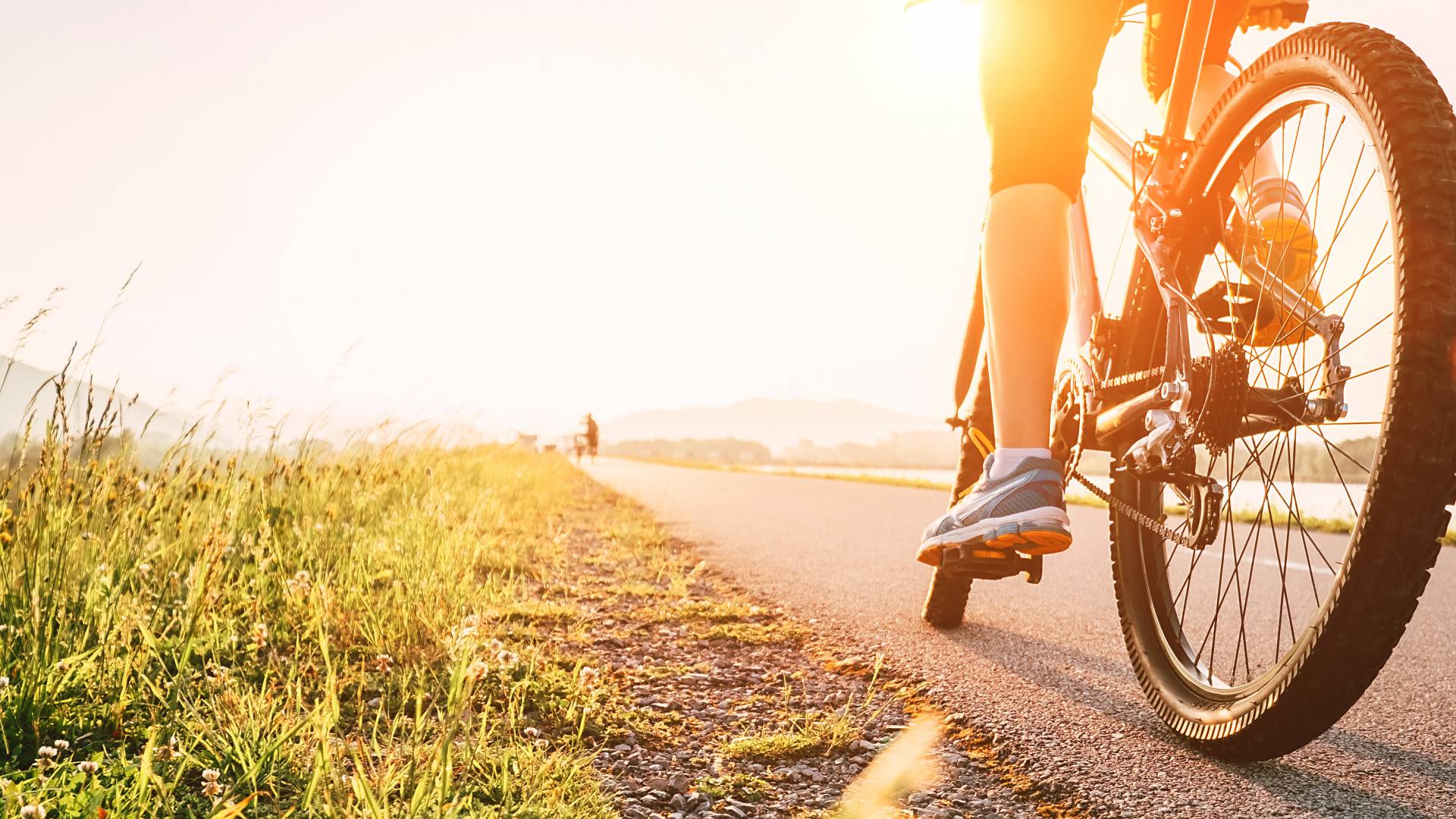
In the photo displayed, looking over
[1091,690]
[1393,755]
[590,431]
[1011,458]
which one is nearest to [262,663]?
[1011,458]

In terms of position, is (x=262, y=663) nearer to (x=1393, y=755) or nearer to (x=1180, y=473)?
(x=1180, y=473)

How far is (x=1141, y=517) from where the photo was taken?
200cm

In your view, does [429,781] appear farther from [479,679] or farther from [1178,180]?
[1178,180]

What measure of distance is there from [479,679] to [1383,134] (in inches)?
73.6

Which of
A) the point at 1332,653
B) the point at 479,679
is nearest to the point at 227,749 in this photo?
the point at 479,679

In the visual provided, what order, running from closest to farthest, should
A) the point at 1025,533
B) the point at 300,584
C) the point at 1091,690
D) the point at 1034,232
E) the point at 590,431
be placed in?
1. the point at 1025,533
2. the point at 1034,232
3. the point at 1091,690
4. the point at 300,584
5. the point at 590,431

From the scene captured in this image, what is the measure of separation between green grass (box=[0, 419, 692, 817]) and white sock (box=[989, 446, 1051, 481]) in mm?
890

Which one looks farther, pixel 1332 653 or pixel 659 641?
pixel 659 641

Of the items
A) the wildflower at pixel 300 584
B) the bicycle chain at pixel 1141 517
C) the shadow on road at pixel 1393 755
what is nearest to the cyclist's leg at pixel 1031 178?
the bicycle chain at pixel 1141 517

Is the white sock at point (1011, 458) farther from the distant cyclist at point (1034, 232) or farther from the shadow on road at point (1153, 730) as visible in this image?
the shadow on road at point (1153, 730)

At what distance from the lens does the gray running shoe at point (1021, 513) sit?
174 cm

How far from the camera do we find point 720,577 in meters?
3.65

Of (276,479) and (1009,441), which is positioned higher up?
(1009,441)

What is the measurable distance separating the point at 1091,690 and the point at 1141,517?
0.43 metres
